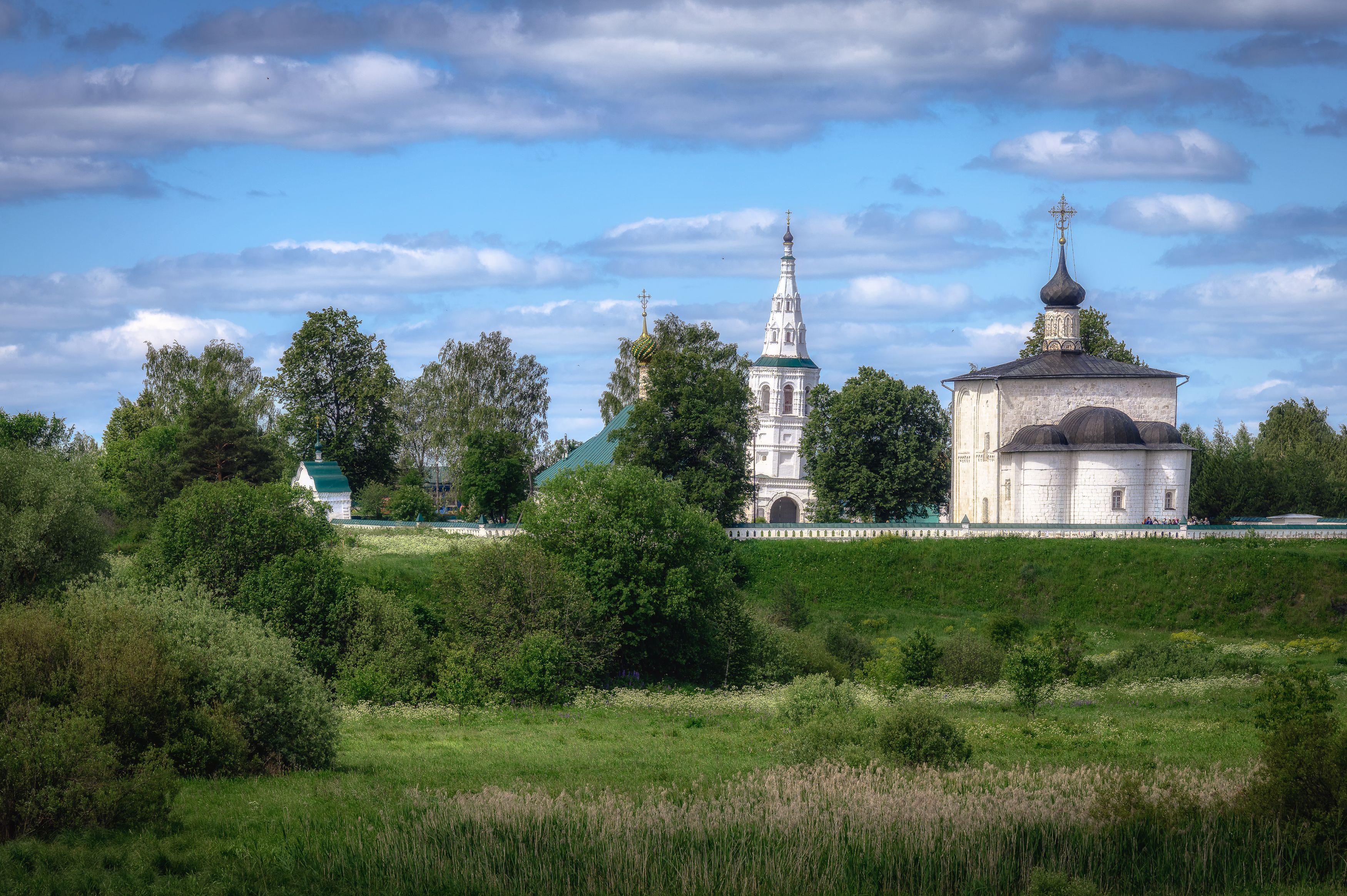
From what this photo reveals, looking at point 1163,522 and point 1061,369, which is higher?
point 1061,369

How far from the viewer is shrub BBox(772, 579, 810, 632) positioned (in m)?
43.7

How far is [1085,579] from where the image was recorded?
46469 millimetres

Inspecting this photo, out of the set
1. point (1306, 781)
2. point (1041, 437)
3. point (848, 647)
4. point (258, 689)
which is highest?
point (1041, 437)

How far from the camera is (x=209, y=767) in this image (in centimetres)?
1856

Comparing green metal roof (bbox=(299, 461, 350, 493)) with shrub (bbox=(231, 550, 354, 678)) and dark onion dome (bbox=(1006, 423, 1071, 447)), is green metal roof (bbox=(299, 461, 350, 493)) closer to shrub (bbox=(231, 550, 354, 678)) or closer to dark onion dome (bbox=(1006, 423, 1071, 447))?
shrub (bbox=(231, 550, 354, 678))

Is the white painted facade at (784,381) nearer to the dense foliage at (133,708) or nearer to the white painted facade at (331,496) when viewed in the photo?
the white painted facade at (331,496)

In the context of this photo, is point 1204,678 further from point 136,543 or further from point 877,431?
point 136,543

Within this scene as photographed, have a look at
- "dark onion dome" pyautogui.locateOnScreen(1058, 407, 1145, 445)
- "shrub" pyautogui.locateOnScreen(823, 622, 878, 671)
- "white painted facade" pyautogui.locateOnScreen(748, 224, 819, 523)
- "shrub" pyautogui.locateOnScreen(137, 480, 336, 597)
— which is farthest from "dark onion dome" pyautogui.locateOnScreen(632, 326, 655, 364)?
"shrub" pyautogui.locateOnScreen(137, 480, 336, 597)

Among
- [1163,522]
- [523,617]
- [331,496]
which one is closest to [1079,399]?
[1163,522]

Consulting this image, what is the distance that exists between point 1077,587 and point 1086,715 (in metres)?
20.1

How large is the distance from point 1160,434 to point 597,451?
28633mm

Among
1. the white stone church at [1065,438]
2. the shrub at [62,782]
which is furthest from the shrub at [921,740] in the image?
the white stone church at [1065,438]

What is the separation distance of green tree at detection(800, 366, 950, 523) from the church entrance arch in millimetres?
23965

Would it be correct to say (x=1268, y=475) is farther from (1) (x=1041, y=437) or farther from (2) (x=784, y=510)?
(2) (x=784, y=510)
